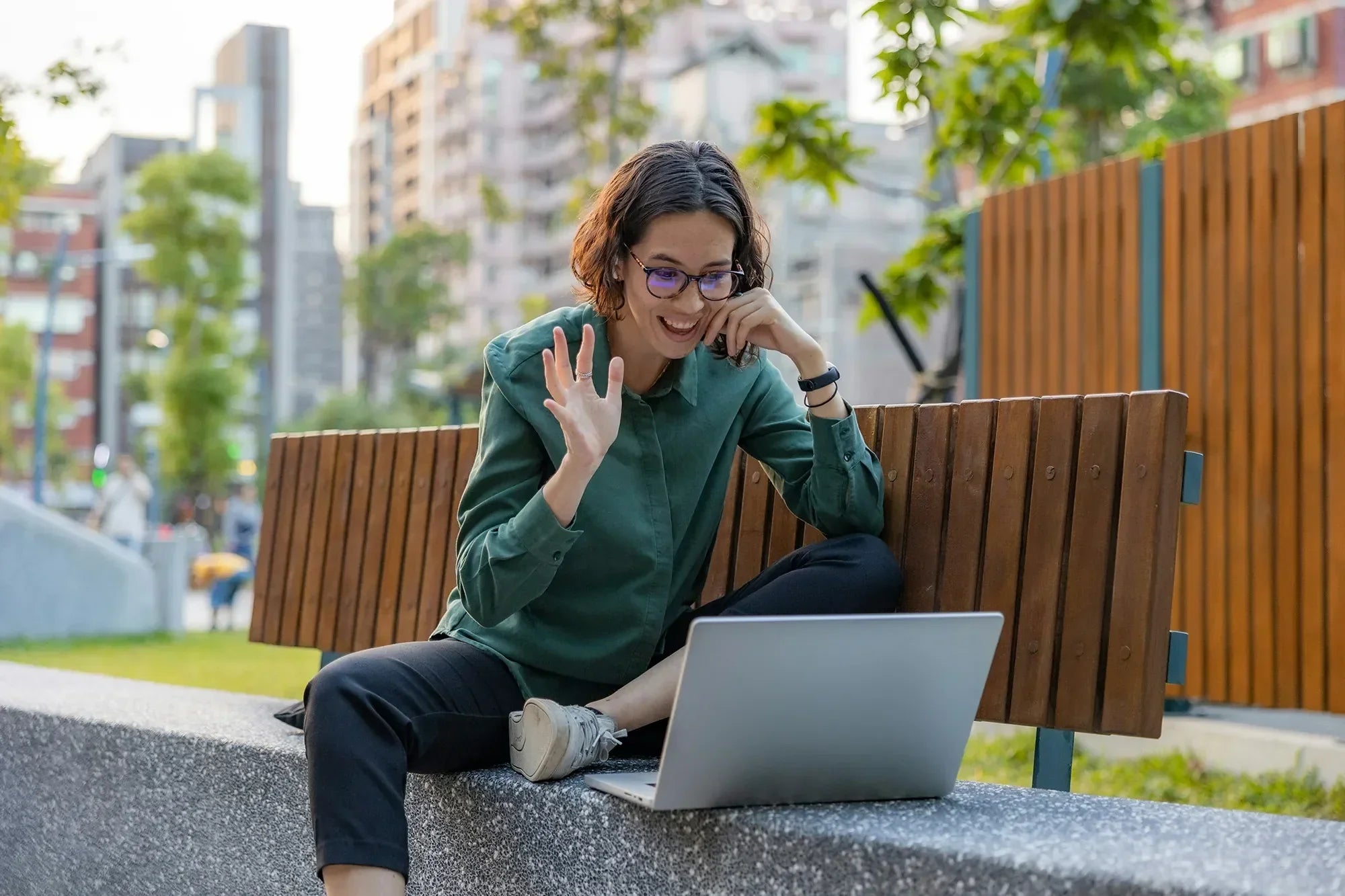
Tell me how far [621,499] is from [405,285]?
6430 cm

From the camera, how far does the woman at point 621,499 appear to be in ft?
8.16

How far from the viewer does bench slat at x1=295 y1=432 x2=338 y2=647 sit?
4438 mm

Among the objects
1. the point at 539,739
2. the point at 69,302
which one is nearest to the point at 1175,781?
the point at 539,739

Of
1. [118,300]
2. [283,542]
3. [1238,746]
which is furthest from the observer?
[118,300]

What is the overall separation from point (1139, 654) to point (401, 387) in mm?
64137

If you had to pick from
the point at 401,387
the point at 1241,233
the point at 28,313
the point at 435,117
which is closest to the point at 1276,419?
the point at 1241,233

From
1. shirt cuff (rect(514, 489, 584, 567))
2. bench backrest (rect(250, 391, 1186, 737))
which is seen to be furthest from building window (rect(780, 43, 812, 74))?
shirt cuff (rect(514, 489, 584, 567))

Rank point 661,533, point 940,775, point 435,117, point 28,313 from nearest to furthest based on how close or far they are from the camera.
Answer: point 940,775 → point 661,533 → point 28,313 → point 435,117

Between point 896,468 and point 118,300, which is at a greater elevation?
point 118,300

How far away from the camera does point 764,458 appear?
3.06 metres

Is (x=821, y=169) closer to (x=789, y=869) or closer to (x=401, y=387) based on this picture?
(x=789, y=869)

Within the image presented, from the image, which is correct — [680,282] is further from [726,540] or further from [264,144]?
[264,144]

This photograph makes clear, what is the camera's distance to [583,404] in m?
2.47

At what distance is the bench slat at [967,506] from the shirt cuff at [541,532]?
742mm
